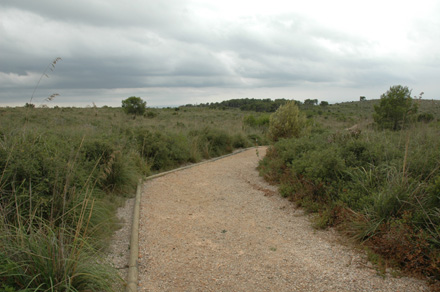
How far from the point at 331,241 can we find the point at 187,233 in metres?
2.13

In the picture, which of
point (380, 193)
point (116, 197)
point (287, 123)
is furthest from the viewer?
point (287, 123)

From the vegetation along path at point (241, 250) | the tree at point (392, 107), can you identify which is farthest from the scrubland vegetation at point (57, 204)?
the tree at point (392, 107)

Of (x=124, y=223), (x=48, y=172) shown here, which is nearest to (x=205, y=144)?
(x=124, y=223)

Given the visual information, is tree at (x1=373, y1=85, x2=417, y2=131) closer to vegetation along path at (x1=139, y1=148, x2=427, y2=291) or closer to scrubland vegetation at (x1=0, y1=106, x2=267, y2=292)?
vegetation along path at (x1=139, y1=148, x2=427, y2=291)

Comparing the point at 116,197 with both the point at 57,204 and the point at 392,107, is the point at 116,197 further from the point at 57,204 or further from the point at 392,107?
the point at 392,107

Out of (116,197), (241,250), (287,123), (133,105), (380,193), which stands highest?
(133,105)

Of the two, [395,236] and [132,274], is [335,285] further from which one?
[132,274]

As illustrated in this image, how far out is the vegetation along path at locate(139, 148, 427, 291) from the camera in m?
3.22

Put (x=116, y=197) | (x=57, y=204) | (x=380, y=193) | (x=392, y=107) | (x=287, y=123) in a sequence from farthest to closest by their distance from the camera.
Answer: (x=392, y=107)
(x=287, y=123)
(x=116, y=197)
(x=380, y=193)
(x=57, y=204)

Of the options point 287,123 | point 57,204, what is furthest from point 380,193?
point 287,123

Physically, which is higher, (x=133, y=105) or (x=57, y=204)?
(x=133, y=105)

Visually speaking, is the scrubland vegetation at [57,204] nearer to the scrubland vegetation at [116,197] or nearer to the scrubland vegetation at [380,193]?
the scrubland vegetation at [116,197]

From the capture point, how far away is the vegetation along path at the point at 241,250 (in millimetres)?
3217

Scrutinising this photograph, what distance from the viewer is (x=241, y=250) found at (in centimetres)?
399
